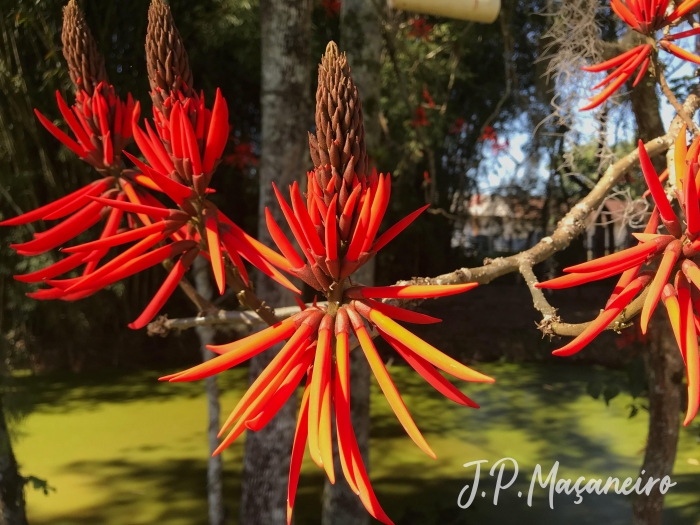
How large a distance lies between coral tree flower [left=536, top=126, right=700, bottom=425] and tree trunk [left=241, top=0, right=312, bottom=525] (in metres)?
0.70

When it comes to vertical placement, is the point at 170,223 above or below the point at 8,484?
above

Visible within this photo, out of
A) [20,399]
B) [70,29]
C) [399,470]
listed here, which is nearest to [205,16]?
[20,399]

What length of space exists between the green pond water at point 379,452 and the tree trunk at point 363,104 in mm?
405

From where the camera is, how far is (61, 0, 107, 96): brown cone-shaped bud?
1.20ft

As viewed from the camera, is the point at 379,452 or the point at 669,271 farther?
the point at 379,452

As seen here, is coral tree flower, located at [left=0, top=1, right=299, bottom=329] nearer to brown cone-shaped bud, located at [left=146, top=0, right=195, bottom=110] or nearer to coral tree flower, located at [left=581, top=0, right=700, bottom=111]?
brown cone-shaped bud, located at [left=146, top=0, right=195, bottom=110]

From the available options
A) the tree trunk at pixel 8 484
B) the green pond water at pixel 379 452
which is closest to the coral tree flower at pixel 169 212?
the tree trunk at pixel 8 484

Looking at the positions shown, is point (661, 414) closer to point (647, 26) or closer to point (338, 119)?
point (647, 26)

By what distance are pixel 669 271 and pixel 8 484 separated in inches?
46.9

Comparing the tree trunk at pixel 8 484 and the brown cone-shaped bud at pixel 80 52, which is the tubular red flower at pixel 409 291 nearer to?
the brown cone-shaped bud at pixel 80 52

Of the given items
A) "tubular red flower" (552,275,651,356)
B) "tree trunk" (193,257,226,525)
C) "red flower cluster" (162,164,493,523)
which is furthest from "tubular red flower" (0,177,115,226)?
"tree trunk" (193,257,226,525)

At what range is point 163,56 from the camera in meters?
0.33

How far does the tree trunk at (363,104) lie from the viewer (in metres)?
0.95

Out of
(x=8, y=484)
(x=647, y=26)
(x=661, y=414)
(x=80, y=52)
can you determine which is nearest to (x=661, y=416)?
(x=661, y=414)
